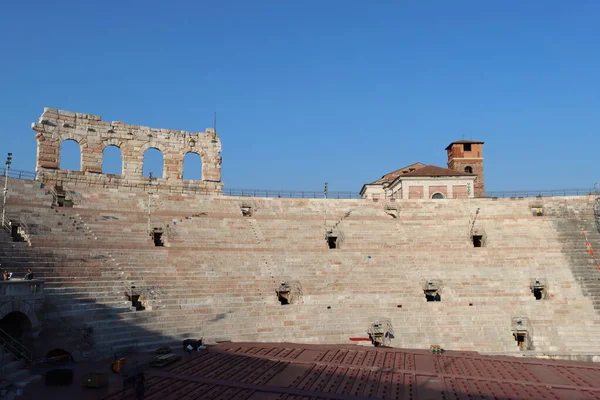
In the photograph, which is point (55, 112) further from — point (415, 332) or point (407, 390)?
point (407, 390)

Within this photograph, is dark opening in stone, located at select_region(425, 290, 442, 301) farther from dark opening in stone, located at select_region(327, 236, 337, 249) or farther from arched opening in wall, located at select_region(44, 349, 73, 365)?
arched opening in wall, located at select_region(44, 349, 73, 365)

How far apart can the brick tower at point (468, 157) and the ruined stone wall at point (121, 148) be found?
28.7m

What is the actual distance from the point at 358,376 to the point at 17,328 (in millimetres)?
11432

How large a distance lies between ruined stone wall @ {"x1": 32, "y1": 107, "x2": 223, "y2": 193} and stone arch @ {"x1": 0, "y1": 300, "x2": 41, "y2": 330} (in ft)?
39.5

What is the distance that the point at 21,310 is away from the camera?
16.7 meters

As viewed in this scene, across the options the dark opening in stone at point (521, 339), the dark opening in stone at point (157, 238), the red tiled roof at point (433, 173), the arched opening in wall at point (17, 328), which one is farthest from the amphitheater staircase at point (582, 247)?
the arched opening in wall at point (17, 328)

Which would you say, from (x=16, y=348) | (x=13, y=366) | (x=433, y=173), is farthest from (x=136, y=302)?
(x=433, y=173)

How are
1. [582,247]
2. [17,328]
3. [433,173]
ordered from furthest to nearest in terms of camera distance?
1. [433,173]
2. [582,247]
3. [17,328]

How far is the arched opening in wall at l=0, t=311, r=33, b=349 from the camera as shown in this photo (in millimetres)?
16938

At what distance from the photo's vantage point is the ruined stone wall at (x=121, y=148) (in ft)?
92.0

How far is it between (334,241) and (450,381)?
45.3ft

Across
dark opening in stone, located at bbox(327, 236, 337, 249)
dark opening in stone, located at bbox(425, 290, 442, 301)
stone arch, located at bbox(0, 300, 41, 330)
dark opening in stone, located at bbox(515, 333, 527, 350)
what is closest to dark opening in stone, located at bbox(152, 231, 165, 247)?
stone arch, located at bbox(0, 300, 41, 330)

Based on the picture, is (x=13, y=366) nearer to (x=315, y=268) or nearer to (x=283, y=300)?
(x=283, y=300)

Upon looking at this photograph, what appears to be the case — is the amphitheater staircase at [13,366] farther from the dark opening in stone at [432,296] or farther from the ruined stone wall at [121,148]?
the dark opening in stone at [432,296]
